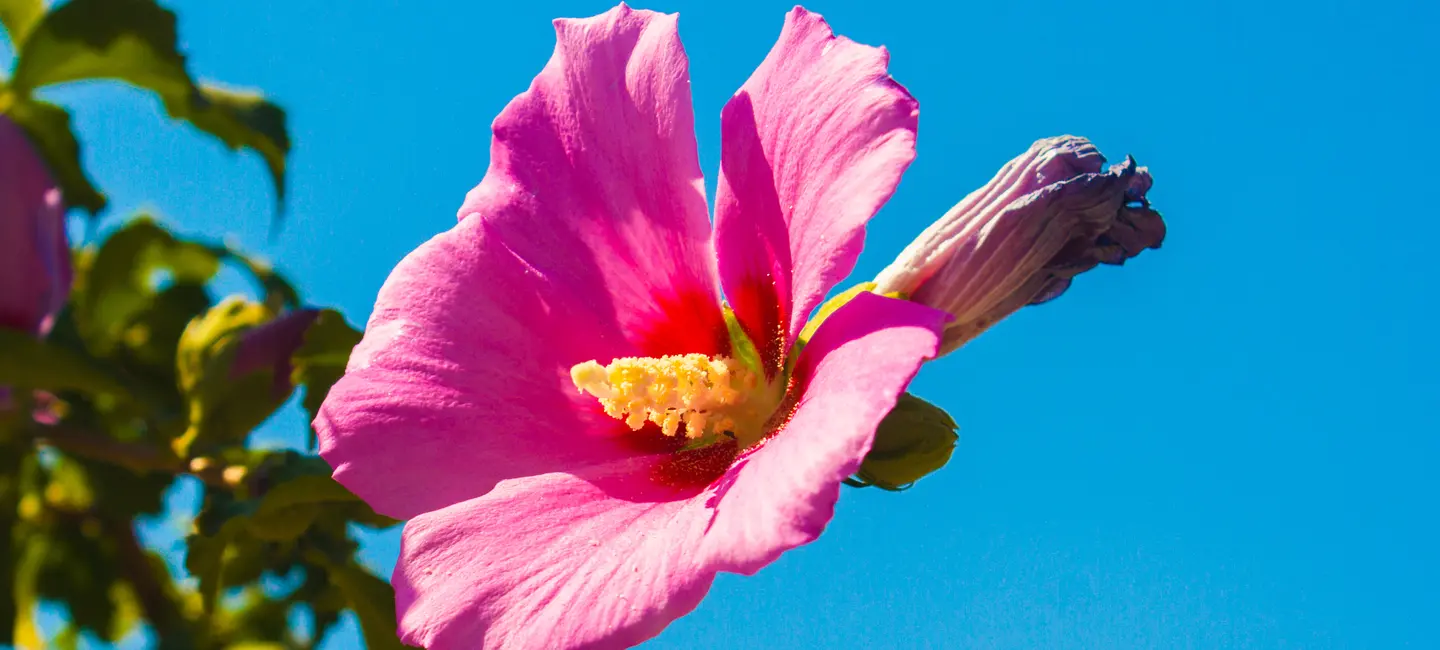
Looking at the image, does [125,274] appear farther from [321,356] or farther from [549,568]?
[549,568]

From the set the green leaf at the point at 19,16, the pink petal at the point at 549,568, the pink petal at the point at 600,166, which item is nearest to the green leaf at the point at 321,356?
the pink petal at the point at 600,166

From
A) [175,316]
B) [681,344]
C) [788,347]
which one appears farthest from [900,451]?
[175,316]

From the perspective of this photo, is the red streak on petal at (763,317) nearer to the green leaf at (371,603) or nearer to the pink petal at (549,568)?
the pink petal at (549,568)

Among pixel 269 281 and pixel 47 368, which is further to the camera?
pixel 269 281

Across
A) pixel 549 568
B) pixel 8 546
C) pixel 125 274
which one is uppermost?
pixel 125 274

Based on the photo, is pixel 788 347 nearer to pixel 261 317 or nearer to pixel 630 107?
pixel 630 107

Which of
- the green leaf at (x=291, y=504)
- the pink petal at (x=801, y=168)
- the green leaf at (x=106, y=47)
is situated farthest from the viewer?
the green leaf at (x=106, y=47)

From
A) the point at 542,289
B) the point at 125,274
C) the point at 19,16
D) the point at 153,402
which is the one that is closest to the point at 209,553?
the point at 153,402
